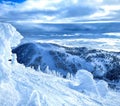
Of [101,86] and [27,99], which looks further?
[101,86]

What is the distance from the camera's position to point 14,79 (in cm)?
7362

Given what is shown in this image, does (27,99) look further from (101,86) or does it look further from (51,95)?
(101,86)

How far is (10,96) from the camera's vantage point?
63.1 metres

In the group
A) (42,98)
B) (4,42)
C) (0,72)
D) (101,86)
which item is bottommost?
(101,86)

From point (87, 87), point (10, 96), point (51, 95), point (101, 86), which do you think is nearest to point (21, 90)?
point (10, 96)

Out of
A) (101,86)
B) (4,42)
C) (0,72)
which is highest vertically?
(4,42)

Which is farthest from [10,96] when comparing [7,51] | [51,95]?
[51,95]

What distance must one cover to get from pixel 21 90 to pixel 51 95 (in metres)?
15.0

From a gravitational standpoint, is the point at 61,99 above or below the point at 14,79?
below

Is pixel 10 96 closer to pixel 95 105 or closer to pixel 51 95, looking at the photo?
pixel 51 95

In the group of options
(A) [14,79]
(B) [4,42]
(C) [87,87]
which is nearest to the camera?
(B) [4,42]

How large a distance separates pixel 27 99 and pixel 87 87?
50.2 metres

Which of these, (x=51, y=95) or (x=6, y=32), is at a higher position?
(x=6, y=32)

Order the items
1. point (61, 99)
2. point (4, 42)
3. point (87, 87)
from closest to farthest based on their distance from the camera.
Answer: point (4, 42), point (61, 99), point (87, 87)
